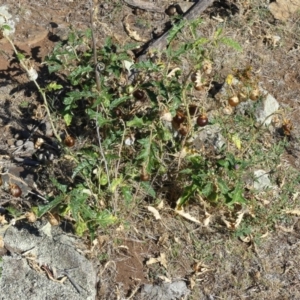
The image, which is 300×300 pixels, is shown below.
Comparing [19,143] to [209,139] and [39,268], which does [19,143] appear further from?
[209,139]

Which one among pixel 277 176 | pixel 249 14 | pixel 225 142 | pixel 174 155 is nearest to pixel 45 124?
pixel 174 155

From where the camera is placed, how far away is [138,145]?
4555mm

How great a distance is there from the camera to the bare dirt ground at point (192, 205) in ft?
14.2

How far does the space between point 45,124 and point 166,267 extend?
4.83 ft

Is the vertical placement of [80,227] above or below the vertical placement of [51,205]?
below

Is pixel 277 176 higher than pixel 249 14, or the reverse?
pixel 249 14

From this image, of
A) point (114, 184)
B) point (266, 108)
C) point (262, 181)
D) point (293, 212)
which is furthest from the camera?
point (266, 108)

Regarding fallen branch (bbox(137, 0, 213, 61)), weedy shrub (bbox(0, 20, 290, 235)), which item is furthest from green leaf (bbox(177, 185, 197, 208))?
fallen branch (bbox(137, 0, 213, 61))

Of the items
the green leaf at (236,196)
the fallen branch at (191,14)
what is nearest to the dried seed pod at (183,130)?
the green leaf at (236,196)

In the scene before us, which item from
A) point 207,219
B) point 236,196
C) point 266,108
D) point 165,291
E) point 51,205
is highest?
point 51,205

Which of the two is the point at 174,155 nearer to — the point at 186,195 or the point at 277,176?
the point at 186,195

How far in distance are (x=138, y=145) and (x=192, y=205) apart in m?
0.59

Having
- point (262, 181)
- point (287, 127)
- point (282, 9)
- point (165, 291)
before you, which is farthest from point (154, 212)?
point (282, 9)

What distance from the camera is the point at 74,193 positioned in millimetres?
3898
